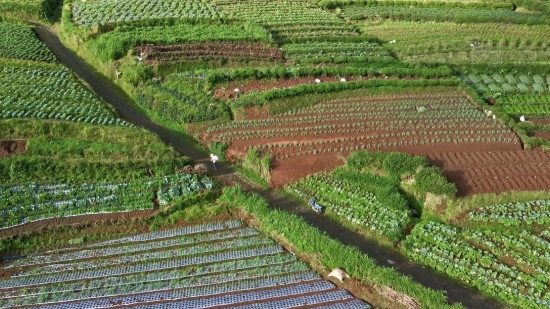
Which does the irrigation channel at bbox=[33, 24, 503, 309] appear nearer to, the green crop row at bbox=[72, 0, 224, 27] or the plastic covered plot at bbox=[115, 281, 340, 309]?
the plastic covered plot at bbox=[115, 281, 340, 309]

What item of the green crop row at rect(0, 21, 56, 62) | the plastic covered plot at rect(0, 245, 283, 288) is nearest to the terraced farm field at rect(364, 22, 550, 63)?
the plastic covered plot at rect(0, 245, 283, 288)

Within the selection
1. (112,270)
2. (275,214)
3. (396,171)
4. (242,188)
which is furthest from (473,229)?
(112,270)

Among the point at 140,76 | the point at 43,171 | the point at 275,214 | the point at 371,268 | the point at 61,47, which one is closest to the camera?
the point at 371,268

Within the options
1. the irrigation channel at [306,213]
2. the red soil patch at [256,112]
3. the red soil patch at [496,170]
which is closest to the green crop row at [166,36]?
the irrigation channel at [306,213]

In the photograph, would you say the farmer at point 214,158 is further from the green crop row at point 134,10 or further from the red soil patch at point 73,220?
the green crop row at point 134,10

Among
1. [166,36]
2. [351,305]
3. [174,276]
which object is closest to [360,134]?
[351,305]

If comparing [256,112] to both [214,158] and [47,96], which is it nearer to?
[214,158]

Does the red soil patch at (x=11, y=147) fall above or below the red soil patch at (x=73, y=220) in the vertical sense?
above

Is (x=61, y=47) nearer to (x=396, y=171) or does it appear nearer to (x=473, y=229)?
(x=396, y=171)
